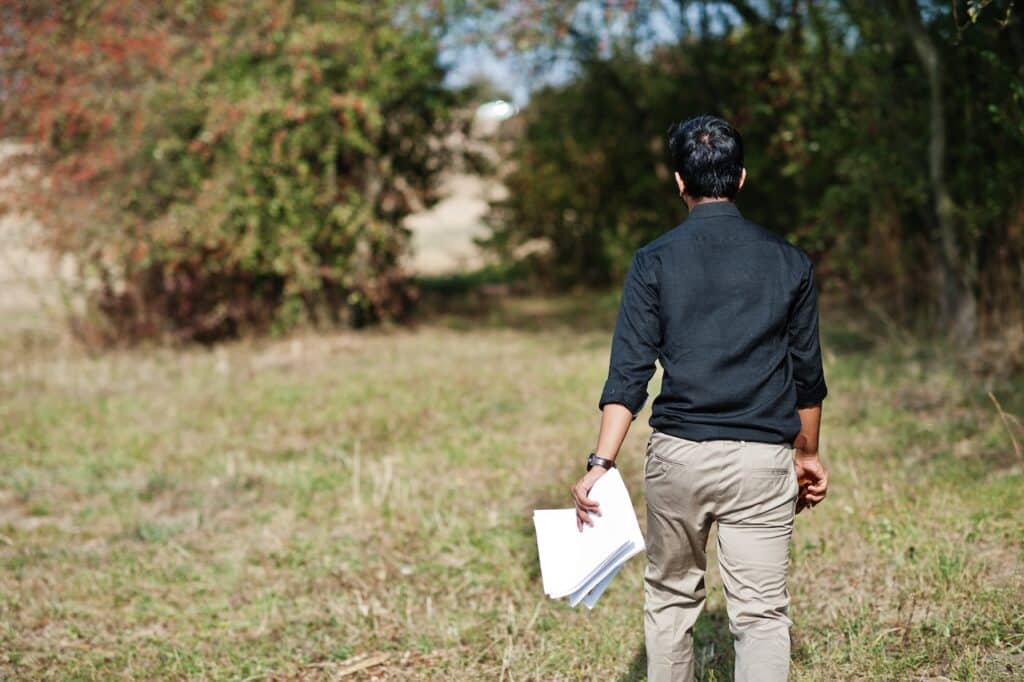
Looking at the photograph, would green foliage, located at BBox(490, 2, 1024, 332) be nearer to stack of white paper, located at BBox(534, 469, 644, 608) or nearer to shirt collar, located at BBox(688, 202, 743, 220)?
shirt collar, located at BBox(688, 202, 743, 220)

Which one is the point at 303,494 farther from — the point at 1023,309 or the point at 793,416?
the point at 1023,309

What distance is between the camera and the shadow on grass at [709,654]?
4.00 m

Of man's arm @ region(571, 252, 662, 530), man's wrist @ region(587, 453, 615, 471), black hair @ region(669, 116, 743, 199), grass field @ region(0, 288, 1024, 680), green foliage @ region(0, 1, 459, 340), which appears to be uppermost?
green foliage @ region(0, 1, 459, 340)

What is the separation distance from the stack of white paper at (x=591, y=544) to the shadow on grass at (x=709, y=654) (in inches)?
43.0

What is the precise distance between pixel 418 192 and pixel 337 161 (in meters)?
1.19

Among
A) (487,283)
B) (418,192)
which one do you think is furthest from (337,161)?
(487,283)

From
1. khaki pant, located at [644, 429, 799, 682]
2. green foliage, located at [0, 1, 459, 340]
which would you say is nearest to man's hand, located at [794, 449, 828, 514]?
→ khaki pant, located at [644, 429, 799, 682]

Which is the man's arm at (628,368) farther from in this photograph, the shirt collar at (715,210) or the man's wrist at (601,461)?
the shirt collar at (715,210)

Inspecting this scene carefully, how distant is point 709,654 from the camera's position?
411cm

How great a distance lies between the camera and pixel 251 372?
11.0m

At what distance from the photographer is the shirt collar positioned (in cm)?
300

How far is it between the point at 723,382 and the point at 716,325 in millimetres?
159

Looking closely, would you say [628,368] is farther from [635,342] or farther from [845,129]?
[845,129]

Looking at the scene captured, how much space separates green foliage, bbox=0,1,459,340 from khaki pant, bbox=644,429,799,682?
956 centimetres
